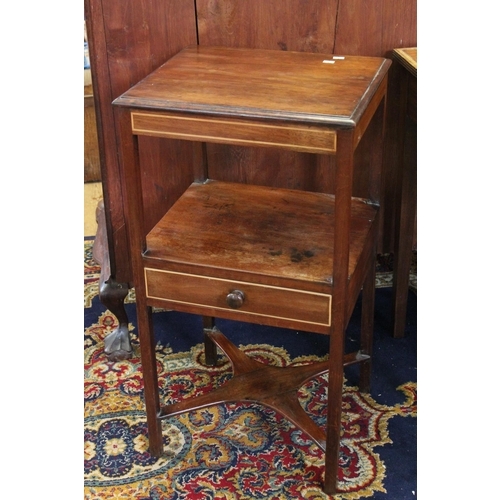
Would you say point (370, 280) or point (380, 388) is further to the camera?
point (380, 388)

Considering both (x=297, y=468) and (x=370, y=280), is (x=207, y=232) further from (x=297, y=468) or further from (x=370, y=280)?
(x=297, y=468)

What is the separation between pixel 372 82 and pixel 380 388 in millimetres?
860

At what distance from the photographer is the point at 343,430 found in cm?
200

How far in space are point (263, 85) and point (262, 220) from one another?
33 cm

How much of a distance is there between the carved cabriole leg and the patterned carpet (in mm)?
34

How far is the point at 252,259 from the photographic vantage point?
1676mm

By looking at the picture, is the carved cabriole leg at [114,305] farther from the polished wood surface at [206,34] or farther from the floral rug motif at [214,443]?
the polished wood surface at [206,34]

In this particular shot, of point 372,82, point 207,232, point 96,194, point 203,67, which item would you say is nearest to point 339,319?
point 207,232

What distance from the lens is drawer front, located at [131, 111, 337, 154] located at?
1464mm

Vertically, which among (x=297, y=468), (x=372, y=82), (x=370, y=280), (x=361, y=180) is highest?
(x=372, y=82)

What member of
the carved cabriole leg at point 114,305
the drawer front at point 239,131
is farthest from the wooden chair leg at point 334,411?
the carved cabriole leg at point 114,305

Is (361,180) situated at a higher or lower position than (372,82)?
lower

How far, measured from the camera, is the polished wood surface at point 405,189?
195 centimetres

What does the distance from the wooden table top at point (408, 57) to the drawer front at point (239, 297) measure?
1.89 feet
